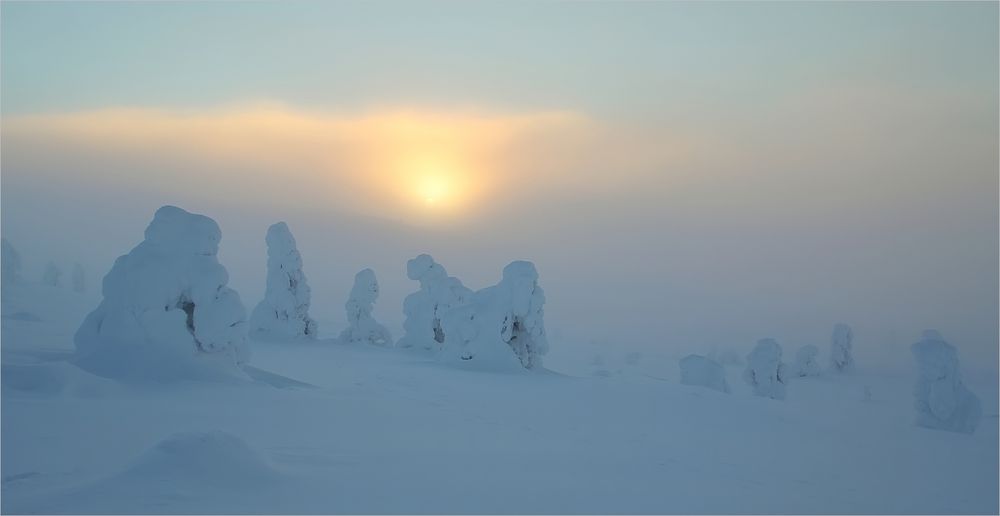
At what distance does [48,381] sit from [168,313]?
13.3 ft

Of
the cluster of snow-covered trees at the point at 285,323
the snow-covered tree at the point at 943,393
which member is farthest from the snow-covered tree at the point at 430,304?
the snow-covered tree at the point at 943,393

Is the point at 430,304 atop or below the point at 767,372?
atop

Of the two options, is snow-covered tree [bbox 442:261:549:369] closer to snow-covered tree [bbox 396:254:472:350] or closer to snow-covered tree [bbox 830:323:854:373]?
snow-covered tree [bbox 396:254:472:350]

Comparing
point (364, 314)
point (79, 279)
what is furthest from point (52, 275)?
point (364, 314)

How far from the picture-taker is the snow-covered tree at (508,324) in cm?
2952

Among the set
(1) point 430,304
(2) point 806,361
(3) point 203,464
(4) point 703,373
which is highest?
(2) point 806,361

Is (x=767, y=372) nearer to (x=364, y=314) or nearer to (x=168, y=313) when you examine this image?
(x=364, y=314)

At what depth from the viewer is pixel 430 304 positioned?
4053cm

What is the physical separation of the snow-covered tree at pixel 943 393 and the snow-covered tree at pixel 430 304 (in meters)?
22.8

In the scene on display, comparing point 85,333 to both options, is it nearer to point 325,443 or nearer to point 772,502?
point 325,443

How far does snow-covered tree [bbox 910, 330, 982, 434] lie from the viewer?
82.1 feet

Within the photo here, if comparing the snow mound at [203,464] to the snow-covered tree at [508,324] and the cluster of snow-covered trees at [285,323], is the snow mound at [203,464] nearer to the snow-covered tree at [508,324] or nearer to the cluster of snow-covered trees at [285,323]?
the cluster of snow-covered trees at [285,323]

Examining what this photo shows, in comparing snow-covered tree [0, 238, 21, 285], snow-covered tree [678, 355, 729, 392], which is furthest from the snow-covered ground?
snow-covered tree [0, 238, 21, 285]

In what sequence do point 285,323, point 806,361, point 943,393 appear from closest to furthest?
point 943,393
point 285,323
point 806,361
